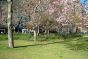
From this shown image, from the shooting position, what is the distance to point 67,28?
59000 mm

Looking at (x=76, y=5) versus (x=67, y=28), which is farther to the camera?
(x=67, y=28)

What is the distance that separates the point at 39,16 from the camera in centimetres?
3706

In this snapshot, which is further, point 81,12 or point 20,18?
point 20,18

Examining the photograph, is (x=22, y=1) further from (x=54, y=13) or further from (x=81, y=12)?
(x=81, y=12)

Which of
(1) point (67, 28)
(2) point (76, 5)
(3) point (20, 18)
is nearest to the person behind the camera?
(2) point (76, 5)

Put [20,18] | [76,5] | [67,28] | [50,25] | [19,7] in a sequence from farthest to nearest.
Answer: [67,28], [20,18], [50,25], [19,7], [76,5]

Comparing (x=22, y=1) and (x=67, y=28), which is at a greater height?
(x=22, y=1)

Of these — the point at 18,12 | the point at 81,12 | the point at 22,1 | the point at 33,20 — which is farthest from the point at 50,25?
the point at 81,12

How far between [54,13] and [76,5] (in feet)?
56.7

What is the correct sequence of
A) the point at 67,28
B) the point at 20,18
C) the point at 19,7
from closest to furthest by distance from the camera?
1. the point at 19,7
2. the point at 20,18
3. the point at 67,28

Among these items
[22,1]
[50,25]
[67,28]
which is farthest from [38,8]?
[67,28]

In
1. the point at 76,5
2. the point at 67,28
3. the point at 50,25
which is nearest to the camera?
the point at 76,5

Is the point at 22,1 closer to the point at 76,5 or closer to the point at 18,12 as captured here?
the point at 18,12

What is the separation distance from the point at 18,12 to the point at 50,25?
717 cm
